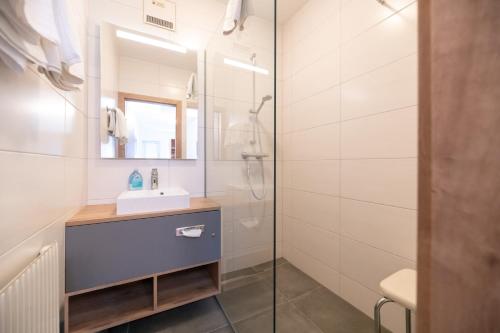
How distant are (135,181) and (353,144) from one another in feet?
5.67

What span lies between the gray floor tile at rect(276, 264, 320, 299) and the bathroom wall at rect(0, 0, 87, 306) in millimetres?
1566

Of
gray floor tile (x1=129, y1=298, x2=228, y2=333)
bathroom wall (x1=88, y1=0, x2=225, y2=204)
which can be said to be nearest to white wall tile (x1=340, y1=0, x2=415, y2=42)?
bathroom wall (x1=88, y1=0, x2=225, y2=204)

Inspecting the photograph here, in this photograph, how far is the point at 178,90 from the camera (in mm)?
1719

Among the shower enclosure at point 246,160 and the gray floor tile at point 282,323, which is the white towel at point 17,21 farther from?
the gray floor tile at point 282,323

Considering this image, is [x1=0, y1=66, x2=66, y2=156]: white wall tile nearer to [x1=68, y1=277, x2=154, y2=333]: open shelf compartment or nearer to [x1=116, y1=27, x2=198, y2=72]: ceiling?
[x1=116, y1=27, x2=198, y2=72]: ceiling

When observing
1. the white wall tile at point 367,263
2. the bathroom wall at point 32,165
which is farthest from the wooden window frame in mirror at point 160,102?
the white wall tile at point 367,263

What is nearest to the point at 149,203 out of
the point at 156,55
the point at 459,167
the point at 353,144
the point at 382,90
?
the point at 156,55

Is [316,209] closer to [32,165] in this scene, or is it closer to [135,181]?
[135,181]

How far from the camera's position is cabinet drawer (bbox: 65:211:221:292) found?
1061 mm

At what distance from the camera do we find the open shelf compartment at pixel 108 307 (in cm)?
113

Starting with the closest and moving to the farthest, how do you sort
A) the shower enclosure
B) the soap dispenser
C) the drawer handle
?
the shower enclosure → the drawer handle → the soap dispenser

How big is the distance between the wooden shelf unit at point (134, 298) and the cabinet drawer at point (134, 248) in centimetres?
7

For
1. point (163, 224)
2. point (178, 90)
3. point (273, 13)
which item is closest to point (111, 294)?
point (163, 224)

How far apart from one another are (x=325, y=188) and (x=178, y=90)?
1.54 m
